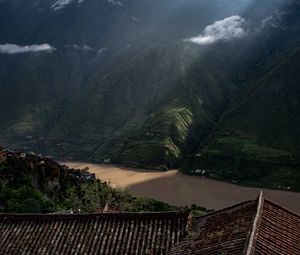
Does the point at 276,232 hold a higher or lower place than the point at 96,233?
higher

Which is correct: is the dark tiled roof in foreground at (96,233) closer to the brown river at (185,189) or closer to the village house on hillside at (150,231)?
the village house on hillside at (150,231)

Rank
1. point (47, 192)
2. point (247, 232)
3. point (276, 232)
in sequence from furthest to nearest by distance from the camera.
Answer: point (47, 192) → point (276, 232) → point (247, 232)

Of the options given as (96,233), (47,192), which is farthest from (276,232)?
(47,192)

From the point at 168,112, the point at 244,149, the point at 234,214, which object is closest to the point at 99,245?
the point at 234,214

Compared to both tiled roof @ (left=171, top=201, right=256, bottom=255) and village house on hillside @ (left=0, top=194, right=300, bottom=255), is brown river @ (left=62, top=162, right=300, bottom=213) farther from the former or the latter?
village house on hillside @ (left=0, top=194, right=300, bottom=255)

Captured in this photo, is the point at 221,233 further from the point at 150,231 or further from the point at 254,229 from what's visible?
the point at 150,231

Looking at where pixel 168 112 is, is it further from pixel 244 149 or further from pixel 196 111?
pixel 244 149
